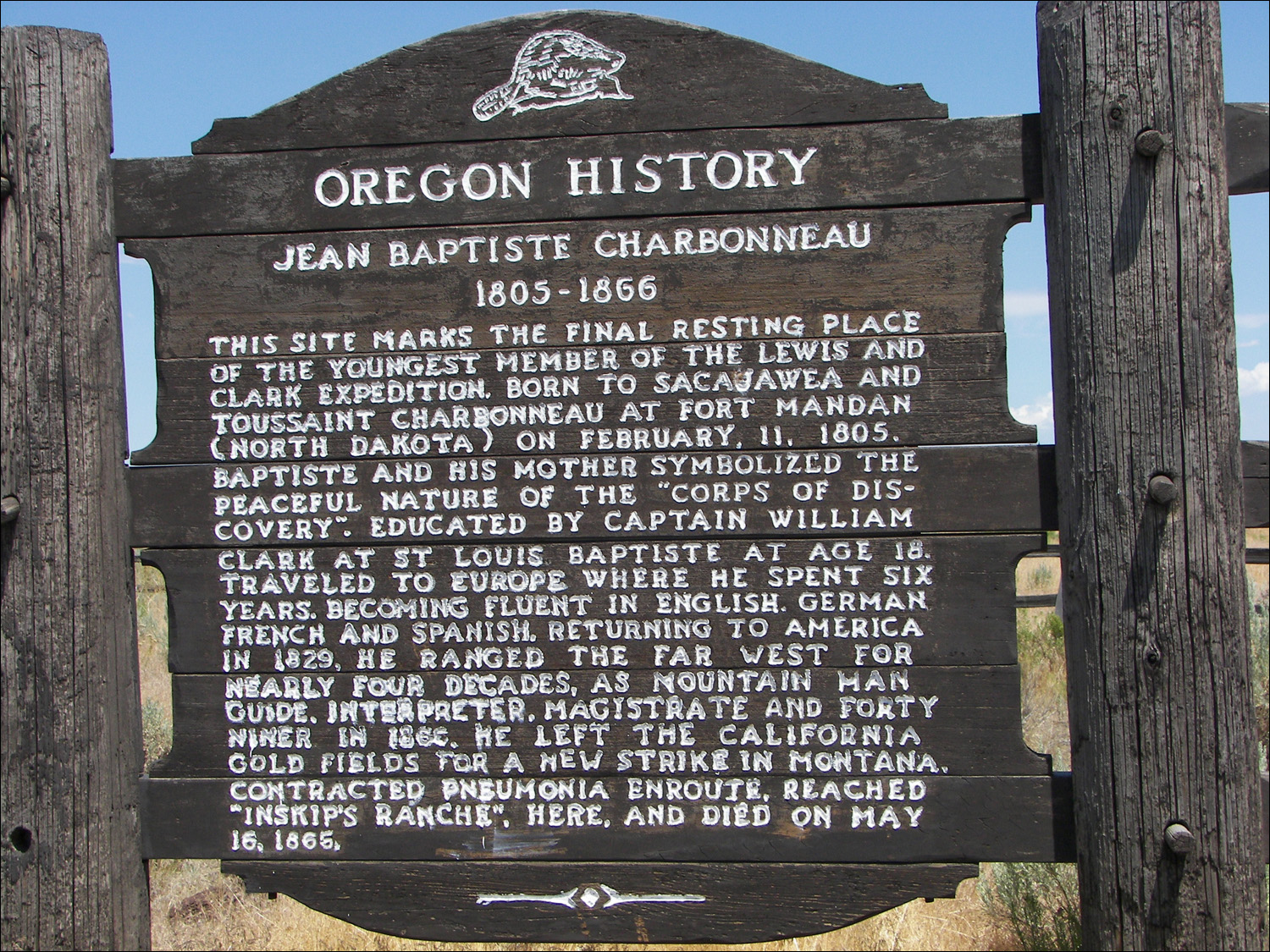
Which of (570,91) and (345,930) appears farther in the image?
(345,930)

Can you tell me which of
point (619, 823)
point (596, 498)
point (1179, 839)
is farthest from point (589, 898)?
point (1179, 839)

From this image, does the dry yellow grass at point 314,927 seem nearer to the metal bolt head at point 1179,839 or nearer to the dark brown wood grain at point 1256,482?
the metal bolt head at point 1179,839

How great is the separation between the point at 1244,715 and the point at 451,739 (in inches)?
80.8

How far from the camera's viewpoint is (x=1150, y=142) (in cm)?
239

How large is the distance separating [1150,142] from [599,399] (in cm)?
154

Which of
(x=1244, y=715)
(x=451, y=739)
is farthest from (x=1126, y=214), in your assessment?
(x=451, y=739)

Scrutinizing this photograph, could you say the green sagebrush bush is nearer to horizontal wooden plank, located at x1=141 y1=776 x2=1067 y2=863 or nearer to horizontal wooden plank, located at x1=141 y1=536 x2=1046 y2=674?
horizontal wooden plank, located at x1=141 y1=776 x2=1067 y2=863

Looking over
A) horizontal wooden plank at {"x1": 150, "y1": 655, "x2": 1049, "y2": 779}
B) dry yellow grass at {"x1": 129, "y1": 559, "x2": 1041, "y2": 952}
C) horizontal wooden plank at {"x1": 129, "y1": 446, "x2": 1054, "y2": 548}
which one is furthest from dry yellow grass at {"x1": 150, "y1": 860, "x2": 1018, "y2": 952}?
horizontal wooden plank at {"x1": 129, "y1": 446, "x2": 1054, "y2": 548}

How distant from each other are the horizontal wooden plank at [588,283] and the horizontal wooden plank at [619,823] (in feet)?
3.98

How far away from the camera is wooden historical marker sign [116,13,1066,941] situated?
2.51 metres

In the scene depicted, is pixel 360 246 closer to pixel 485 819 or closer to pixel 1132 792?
pixel 485 819

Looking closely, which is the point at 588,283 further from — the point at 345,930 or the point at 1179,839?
the point at 345,930

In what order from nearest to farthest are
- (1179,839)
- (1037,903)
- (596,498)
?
1. (1179,839)
2. (596,498)
3. (1037,903)

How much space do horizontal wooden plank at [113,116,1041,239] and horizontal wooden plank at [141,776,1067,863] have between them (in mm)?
1551
